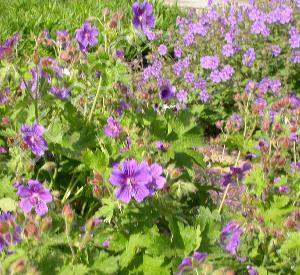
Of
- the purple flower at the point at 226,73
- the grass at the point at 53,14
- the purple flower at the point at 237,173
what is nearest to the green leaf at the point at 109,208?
the purple flower at the point at 237,173

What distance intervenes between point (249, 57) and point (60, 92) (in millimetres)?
2629

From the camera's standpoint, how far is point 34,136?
2.03m

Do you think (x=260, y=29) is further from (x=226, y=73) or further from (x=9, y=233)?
(x=9, y=233)

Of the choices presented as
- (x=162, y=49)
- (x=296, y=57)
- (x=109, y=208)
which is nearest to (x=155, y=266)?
(x=109, y=208)

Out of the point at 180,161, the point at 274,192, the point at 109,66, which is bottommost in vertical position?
the point at 274,192

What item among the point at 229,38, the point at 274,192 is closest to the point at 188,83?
the point at 229,38

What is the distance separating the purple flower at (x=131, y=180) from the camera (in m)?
1.72

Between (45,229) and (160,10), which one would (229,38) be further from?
(45,229)

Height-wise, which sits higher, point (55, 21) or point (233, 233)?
point (233, 233)

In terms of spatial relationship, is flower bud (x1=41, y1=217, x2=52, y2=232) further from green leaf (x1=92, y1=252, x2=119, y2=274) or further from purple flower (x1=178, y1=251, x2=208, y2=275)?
purple flower (x1=178, y1=251, x2=208, y2=275)

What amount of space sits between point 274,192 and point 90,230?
825 millimetres

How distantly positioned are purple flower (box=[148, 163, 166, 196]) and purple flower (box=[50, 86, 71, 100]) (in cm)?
54

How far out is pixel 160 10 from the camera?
6.33m

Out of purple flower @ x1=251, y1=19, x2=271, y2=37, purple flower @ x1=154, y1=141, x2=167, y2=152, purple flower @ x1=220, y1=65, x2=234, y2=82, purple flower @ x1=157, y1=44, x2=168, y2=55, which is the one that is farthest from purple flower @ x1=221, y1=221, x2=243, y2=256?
purple flower @ x1=157, y1=44, x2=168, y2=55
